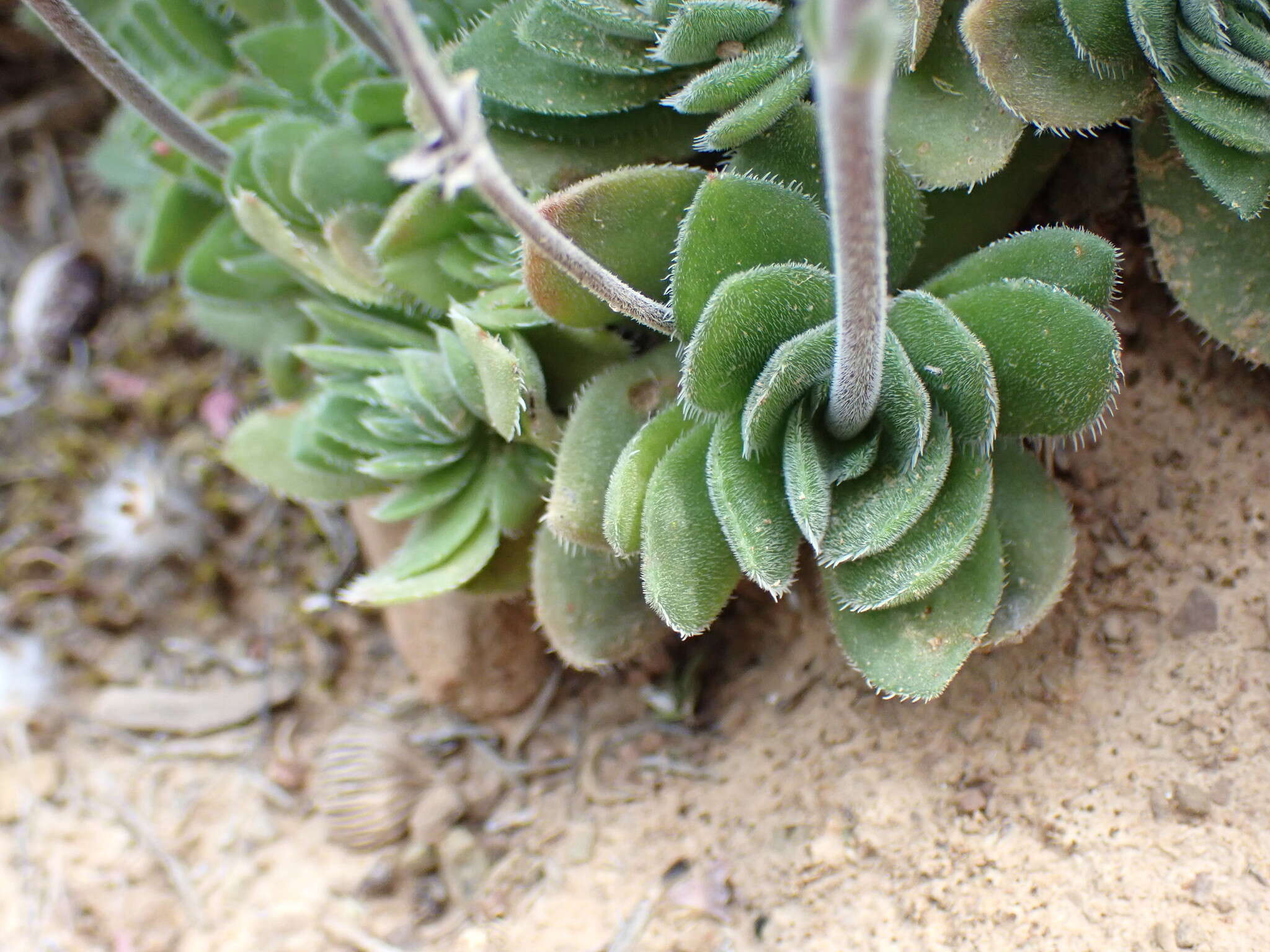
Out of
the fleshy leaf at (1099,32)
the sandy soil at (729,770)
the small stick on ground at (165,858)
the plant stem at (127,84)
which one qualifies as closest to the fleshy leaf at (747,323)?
the fleshy leaf at (1099,32)

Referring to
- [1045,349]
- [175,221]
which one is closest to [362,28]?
[175,221]

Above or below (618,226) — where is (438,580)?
below

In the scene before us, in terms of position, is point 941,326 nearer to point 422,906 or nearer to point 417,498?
point 417,498

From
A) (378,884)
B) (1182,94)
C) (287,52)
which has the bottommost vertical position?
(378,884)

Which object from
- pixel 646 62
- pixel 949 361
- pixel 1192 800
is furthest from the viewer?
pixel 646 62

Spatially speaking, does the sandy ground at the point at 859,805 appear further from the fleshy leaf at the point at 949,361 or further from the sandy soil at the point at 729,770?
the fleshy leaf at the point at 949,361

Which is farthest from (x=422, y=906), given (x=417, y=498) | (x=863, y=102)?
(x=863, y=102)

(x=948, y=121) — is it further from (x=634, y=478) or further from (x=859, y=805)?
(x=859, y=805)
